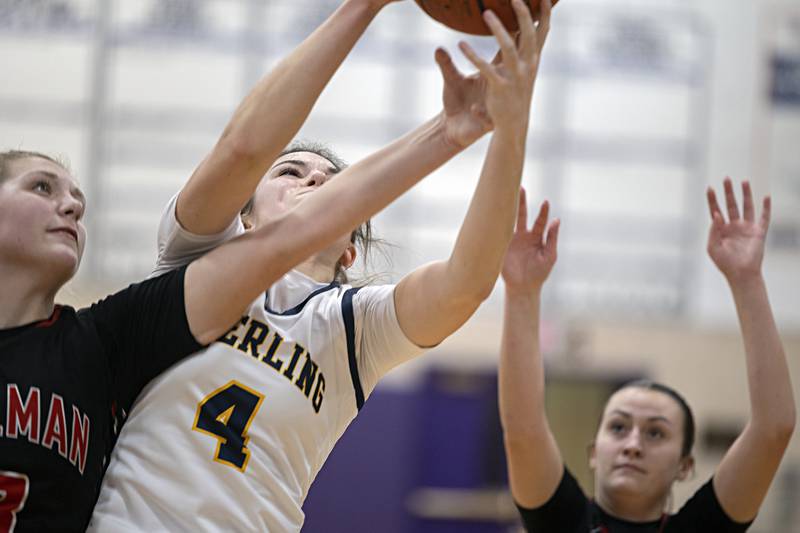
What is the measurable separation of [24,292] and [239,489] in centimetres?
57

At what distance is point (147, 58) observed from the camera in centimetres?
757

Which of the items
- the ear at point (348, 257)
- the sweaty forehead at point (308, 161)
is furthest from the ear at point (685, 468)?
the sweaty forehead at point (308, 161)

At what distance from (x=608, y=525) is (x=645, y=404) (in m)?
0.38

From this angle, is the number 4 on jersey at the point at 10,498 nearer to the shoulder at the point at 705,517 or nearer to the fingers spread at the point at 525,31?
the fingers spread at the point at 525,31

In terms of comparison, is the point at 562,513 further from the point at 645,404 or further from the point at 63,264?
the point at 63,264

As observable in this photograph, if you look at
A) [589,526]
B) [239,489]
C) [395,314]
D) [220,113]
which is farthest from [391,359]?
[220,113]

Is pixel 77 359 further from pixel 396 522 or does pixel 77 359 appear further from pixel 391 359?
pixel 396 522

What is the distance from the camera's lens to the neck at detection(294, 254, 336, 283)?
2.21 metres

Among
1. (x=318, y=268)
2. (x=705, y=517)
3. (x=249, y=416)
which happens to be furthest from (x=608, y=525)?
(x=249, y=416)

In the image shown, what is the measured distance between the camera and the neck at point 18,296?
1936 millimetres

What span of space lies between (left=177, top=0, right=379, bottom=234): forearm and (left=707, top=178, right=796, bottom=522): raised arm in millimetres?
1378

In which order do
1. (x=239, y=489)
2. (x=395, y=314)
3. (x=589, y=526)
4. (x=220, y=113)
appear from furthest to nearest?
1. (x=220, y=113)
2. (x=589, y=526)
3. (x=395, y=314)
4. (x=239, y=489)

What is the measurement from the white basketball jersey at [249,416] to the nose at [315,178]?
10.3 inches

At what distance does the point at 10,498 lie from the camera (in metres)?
1.78
